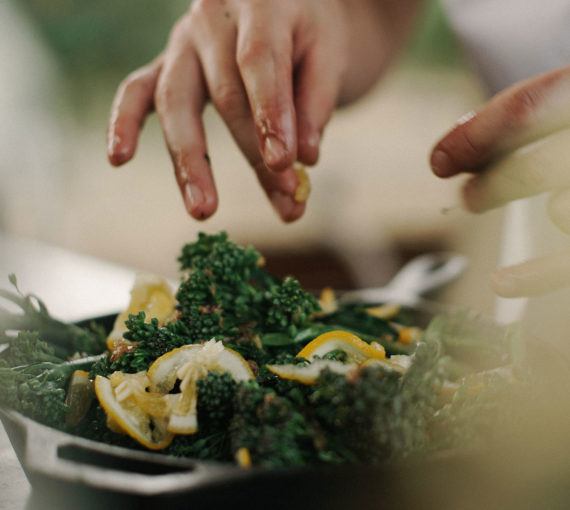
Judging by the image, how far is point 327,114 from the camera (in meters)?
1.28

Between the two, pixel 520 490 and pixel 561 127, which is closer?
pixel 520 490

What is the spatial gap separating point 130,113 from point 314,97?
342 mm

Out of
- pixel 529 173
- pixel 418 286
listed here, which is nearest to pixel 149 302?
pixel 529 173

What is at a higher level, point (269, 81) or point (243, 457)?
point (269, 81)

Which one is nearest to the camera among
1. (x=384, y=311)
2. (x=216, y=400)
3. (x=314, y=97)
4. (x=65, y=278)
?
(x=216, y=400)

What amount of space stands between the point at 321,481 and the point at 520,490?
225mm

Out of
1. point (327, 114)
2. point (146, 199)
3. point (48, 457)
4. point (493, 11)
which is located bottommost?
point (48, 457)

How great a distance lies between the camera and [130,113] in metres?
1.29

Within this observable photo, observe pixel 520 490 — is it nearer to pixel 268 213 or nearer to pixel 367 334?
pixel 367 334

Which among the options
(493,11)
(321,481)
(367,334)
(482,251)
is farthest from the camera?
(482,251)

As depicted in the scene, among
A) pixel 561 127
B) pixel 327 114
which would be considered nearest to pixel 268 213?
pixel 327 114

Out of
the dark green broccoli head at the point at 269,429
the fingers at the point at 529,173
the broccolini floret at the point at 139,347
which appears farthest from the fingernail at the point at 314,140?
the dark green broccoli head at the point at 269,429

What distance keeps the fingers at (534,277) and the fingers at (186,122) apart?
1.55ft

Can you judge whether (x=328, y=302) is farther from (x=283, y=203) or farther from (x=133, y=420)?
(x=133, y=420)
